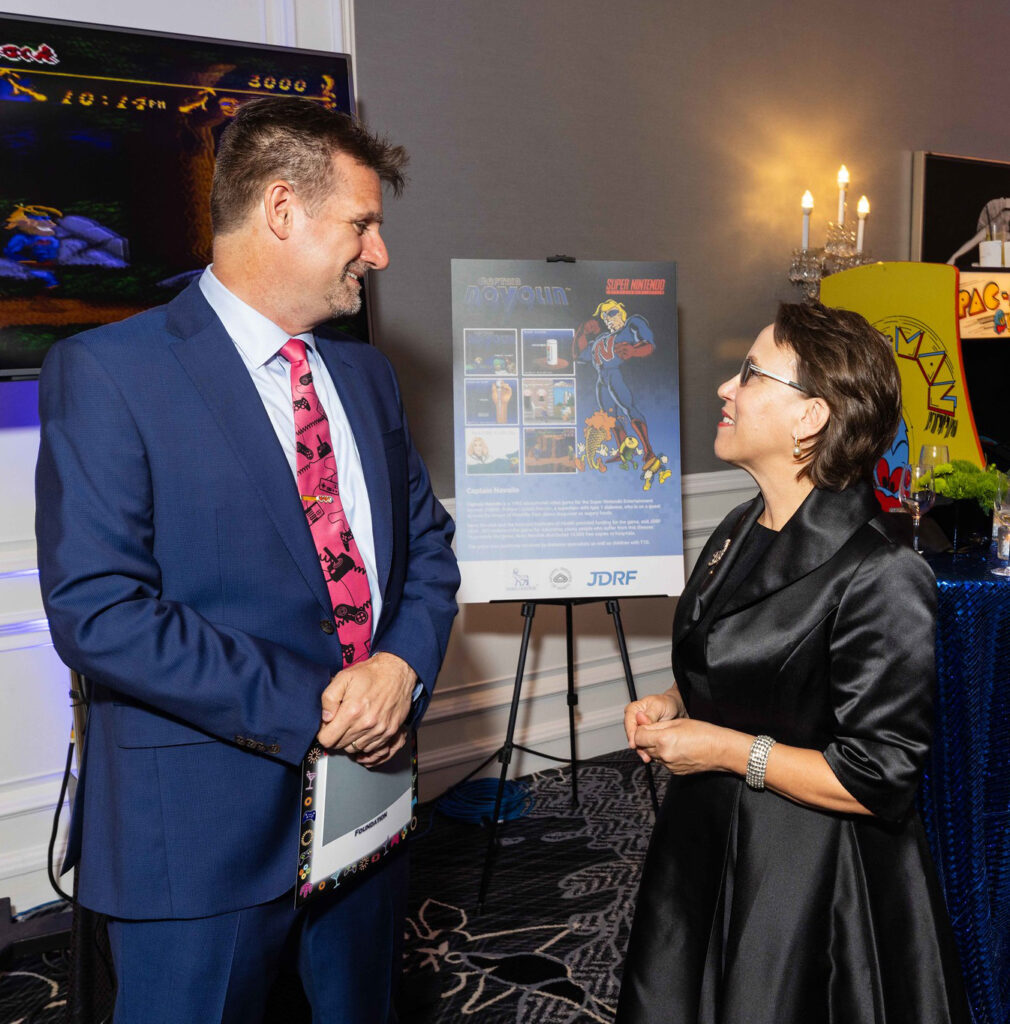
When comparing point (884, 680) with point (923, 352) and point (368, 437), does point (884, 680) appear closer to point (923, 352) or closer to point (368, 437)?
point (368, 437)

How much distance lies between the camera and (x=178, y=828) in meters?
1.36

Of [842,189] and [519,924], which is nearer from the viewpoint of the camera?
[519,924]

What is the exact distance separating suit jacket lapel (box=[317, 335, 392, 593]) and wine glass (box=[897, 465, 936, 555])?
152cm

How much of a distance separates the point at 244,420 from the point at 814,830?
104 cm

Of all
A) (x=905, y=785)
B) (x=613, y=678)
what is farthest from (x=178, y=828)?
(x=613, y=678)

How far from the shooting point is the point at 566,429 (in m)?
3.03

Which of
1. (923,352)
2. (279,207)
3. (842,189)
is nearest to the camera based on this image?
(279,207)

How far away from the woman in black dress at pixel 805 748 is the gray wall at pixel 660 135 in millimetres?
2002

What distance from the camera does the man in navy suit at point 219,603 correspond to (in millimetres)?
1316

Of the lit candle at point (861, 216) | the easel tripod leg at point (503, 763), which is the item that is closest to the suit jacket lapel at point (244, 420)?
the easel tripod leg at point (503, 763)

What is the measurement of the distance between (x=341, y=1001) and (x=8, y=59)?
2307mm

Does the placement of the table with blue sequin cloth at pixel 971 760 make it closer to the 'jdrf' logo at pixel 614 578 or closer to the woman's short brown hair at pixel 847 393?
the woman's short brown hair at pixel 847 393

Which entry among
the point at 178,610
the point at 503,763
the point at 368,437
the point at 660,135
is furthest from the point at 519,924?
the point at 660,135

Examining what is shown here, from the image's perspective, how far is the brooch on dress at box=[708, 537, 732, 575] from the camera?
1.69 m
